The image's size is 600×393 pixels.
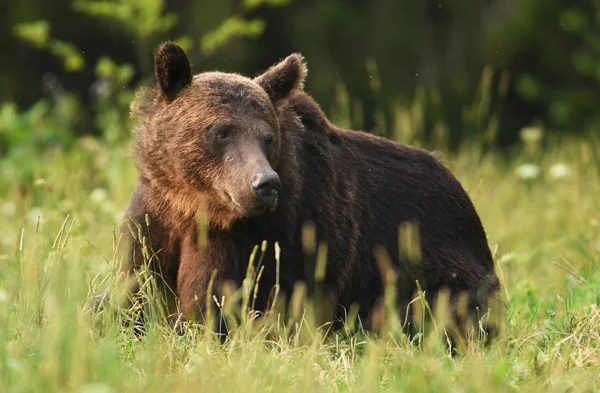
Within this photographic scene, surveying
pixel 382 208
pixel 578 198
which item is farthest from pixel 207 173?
pixel 578 198

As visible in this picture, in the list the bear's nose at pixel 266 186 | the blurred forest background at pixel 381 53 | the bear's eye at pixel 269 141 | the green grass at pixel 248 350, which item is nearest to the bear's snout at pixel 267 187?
the bear's nose at pixel 266 186

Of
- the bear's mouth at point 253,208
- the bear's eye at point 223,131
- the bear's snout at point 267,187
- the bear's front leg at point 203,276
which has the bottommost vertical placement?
the bear's front leg at point 203,276

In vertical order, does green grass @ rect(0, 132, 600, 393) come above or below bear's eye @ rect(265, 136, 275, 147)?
below

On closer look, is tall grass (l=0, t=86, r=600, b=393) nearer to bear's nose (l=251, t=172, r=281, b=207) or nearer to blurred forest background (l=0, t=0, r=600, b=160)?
bear's nose (l=251, t=172, r=281, b=207)

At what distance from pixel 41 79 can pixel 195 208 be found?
11.9m

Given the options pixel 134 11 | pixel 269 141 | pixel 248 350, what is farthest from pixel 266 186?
pixel 134 11

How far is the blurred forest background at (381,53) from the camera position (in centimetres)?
1544

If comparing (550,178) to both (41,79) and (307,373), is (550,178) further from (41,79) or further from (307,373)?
(41,79)

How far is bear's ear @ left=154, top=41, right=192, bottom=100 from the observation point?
15.6 ft

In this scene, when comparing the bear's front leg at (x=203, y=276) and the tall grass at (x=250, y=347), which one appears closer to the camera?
the tall grass at (x=250, y=347)

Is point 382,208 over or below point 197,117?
below

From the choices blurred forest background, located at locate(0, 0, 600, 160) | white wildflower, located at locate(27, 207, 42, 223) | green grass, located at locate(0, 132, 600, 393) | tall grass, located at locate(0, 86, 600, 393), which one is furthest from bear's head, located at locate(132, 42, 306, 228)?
blurred forest background, located at locate(0, 0, 600, 160)

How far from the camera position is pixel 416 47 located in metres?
17.5

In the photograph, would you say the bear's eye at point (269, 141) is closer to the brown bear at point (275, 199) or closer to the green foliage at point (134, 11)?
the brown bear at point (275, 199)
